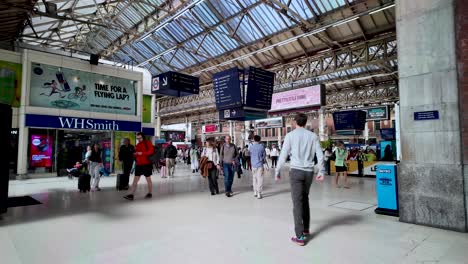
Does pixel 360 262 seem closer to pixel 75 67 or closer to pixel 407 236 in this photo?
pixel 407 236

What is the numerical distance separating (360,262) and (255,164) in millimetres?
3929

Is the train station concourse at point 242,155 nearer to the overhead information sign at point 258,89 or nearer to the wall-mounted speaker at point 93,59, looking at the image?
the overhead information sign at point 258,89

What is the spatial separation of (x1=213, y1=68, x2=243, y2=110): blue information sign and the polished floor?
3.98 metres

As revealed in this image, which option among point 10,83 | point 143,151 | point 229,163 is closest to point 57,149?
point 10,83

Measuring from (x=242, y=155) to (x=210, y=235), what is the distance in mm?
12273

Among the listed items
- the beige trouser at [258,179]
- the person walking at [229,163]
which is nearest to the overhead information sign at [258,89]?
the person walking at [229,163]

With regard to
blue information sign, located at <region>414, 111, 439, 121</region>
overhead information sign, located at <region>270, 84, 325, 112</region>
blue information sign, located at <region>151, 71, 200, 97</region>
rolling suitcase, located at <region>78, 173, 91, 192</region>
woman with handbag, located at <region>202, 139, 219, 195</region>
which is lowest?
rolling suitcase, located at <region>78, 173, 91, 192</region>

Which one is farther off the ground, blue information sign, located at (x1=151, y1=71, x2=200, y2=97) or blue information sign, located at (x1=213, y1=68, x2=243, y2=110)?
blue information sign, located at (x1=151, y1=71, x2=200, y2=97)

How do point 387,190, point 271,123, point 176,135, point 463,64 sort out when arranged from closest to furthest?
point 463,64 < point 387,190 < point 271,123 < point 176,135

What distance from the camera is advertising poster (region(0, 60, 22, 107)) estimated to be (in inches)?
413

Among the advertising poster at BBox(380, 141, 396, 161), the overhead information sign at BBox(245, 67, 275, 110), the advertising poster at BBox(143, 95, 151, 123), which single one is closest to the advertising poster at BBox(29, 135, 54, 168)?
the advertising poster at BBox(143, 95, 151, 123)

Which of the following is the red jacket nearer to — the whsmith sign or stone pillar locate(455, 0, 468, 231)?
stone pillar locate(455, 0, 468, 231)

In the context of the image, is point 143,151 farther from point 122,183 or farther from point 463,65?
point 463,65

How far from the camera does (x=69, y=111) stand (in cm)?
1143
